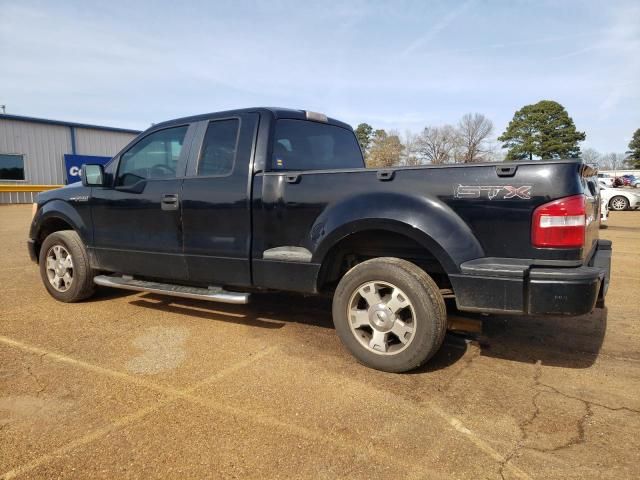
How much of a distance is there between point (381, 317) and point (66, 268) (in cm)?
379

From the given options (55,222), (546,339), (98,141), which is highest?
(98,141)

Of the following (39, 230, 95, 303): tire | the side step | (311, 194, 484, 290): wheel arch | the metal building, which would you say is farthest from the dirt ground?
the metal building

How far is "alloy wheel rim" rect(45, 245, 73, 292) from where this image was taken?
5.18m

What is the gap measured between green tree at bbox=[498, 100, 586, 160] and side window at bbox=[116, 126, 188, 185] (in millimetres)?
57031

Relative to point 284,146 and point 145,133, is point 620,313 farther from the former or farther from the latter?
point 145,133

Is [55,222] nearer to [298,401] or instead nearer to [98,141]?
[298,401]

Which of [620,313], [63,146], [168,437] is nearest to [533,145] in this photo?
[63,146]

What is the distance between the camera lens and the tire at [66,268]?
5070 millimetres

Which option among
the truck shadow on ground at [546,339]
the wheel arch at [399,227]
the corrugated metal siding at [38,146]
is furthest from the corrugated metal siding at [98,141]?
the truck shadow on ground at [546,339]

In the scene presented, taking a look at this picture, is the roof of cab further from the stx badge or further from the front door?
the stx badge

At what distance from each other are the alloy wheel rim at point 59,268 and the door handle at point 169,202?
1.59 meters

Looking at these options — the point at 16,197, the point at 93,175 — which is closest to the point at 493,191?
the point at 93,175

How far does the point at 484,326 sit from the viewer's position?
436 cm

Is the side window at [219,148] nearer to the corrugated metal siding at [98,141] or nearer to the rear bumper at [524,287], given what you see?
the rear bumper at [524,287]
